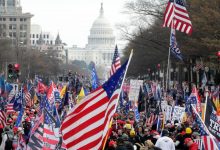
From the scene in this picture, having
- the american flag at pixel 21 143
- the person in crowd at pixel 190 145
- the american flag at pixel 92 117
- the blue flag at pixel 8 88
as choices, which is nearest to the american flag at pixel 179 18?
the american flag at pixel 21 143

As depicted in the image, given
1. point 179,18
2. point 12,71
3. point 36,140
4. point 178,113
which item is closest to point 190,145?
point 36,140

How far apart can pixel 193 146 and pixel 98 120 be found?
4.10 metres

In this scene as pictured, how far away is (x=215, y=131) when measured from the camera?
1282 cm

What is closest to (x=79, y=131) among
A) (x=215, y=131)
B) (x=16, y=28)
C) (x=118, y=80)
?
(x=118, y=80)

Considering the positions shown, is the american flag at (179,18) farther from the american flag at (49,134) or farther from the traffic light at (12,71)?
the traffic light at (12,71)

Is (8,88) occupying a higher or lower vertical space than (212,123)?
lower

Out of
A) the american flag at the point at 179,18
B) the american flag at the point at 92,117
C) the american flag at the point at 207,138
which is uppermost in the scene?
the american flag at the point at 179,18

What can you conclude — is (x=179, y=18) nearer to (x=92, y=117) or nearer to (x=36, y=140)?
(x=36, y=140)

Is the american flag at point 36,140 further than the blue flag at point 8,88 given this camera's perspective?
No

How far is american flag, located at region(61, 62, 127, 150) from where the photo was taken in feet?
35.3

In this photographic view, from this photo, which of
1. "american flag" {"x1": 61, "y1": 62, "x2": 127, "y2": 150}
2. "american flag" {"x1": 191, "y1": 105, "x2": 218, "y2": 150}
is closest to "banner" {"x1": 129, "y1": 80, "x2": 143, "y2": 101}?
"american flag" {"x1": 191, "y1": 105, "x2": 218, "y2": 150}

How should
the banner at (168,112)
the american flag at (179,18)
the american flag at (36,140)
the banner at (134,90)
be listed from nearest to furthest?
the american flag at (36,140) → the banner at (168,112) → the american flag at (179,18) → the banner at (134,90)

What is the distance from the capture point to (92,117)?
35.4 ft

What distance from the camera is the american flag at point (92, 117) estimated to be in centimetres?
1076
